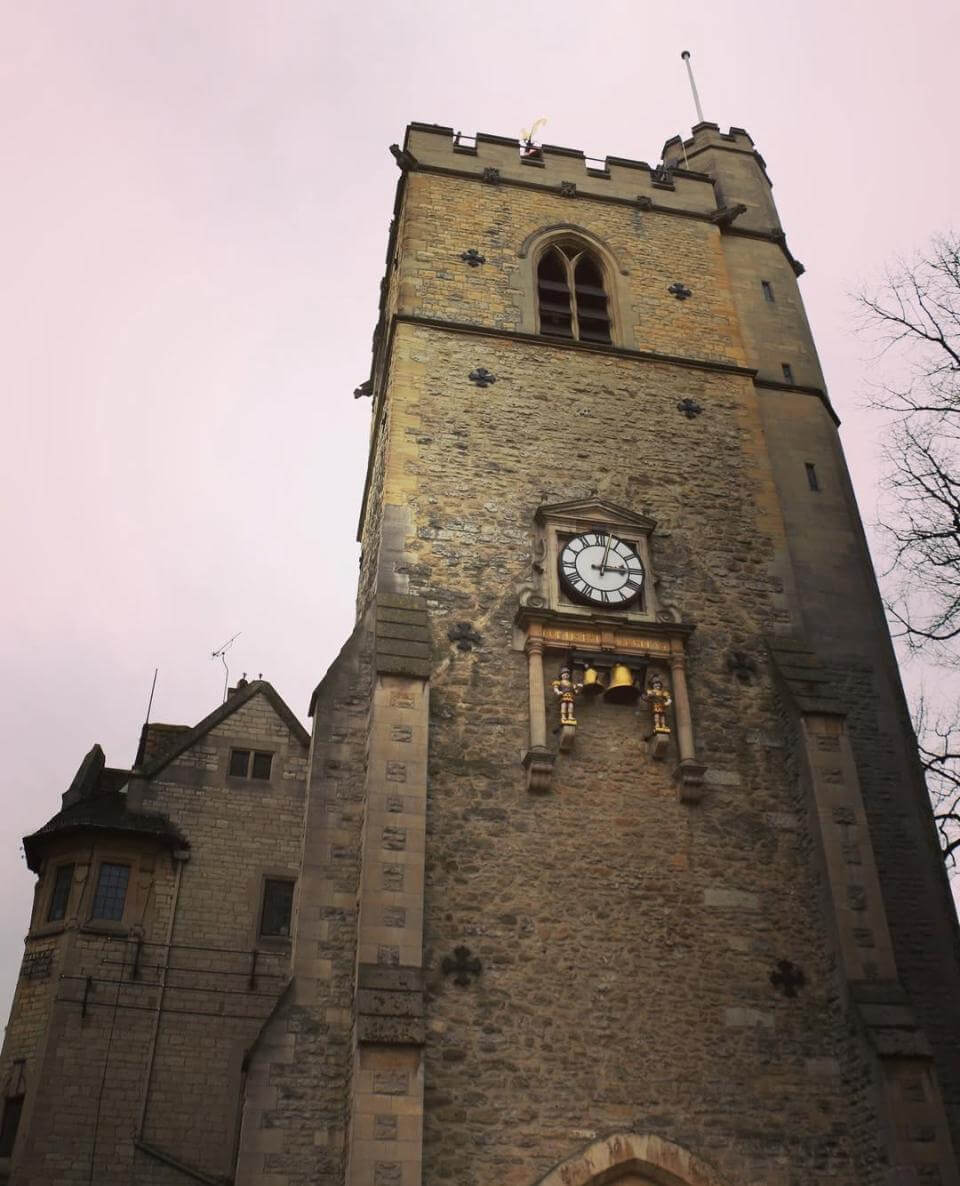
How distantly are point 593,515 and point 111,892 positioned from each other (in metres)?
8.89

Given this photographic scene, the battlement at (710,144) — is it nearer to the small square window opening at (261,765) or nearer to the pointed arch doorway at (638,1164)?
the small square window opening at (261,765)

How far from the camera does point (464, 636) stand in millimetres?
13367

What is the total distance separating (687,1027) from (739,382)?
9.52 m

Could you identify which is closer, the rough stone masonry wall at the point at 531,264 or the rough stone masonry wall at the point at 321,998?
the rough stone masonry wall at the point at 321,998

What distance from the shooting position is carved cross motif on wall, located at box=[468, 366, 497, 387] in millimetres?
15836

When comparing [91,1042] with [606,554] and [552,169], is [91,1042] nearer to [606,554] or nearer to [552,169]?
[606,554]

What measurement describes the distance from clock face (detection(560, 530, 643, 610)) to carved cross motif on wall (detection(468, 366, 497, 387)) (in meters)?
2.78

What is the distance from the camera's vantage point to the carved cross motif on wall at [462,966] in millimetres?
11148

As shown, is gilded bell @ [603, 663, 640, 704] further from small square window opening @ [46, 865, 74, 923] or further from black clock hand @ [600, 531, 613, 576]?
small square window opening @ [46, 865, 74, 923]

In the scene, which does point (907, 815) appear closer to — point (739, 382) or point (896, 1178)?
point (896, 1178)

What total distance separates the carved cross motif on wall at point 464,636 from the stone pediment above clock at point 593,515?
192 centimetres

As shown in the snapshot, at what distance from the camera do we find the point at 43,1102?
15.0 metres

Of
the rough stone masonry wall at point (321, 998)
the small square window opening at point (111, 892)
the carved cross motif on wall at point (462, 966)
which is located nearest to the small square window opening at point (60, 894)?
the small square window opening at point (111, 892)

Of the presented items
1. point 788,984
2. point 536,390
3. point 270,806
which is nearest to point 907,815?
point 788,984
